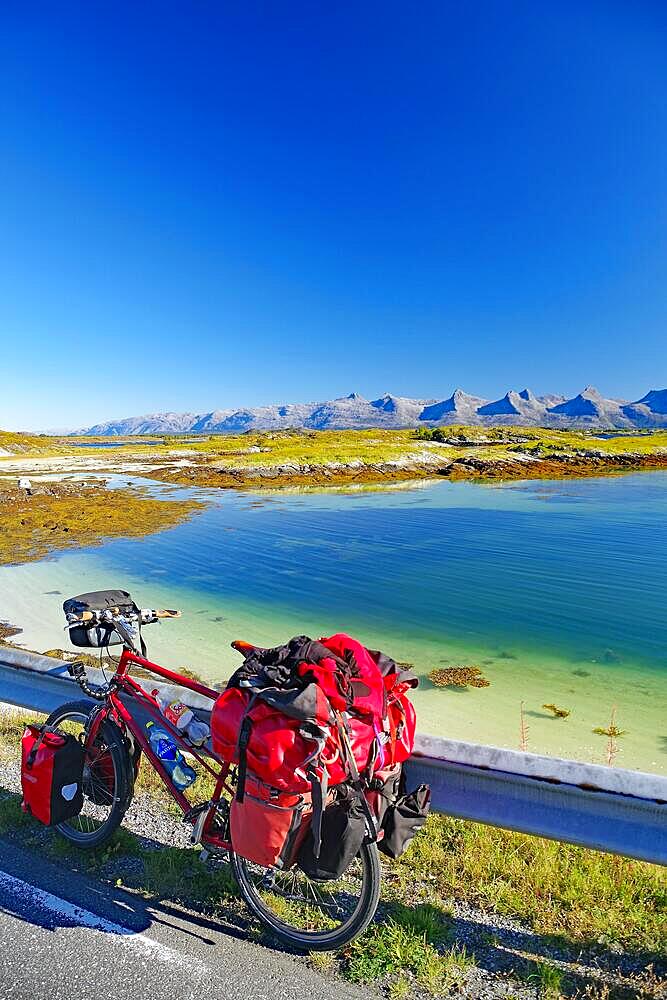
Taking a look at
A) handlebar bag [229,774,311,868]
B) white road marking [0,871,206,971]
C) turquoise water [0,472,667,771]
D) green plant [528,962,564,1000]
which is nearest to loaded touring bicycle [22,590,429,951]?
handlebar bag [229,774,311,868]

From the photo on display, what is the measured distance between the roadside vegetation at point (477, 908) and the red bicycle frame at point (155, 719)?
501 millimetres

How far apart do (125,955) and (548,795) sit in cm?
251

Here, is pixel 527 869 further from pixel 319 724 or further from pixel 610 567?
pixel 610 567

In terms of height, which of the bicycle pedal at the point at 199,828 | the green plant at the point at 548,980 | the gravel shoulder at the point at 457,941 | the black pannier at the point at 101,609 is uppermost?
the black pannier at the point at 101,609

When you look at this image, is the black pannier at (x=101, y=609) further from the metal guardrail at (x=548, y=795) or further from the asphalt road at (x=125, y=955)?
the metal guardrail at (x=548, y=795)

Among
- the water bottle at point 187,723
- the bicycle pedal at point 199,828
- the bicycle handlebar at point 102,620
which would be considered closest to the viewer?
the bicycle pedal at point 199,828

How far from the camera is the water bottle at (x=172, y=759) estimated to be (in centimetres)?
404

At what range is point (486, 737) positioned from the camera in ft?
29.6

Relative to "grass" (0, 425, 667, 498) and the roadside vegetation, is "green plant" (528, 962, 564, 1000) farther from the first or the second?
"grass" (0, 425, 667, 498)

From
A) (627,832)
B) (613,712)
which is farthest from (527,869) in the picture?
(613,712)

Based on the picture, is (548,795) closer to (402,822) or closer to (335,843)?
(402,822)

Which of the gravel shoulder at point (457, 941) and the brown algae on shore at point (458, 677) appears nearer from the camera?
the gravel shoulder at point (457, 941)

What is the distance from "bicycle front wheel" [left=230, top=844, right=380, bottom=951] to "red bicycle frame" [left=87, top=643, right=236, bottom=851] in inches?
13.2

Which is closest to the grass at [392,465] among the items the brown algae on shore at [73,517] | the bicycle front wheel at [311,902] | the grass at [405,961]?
the brown algae on shore at [73,517]
